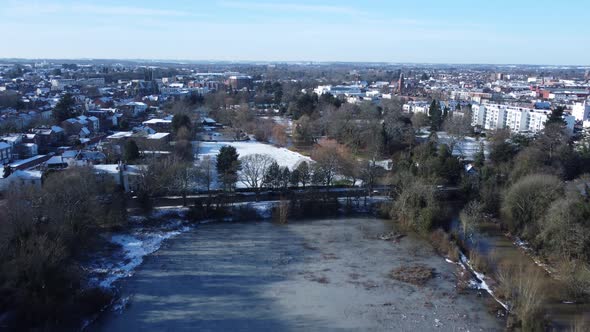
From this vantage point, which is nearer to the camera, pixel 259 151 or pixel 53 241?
pixel 53 241

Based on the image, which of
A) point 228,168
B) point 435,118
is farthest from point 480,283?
point 435,118

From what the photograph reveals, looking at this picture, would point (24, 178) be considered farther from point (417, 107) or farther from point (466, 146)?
point (417, 107)

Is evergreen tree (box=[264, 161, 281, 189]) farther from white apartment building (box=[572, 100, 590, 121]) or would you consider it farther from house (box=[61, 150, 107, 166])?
white apartment building (box=[572, 100, 590, 121])

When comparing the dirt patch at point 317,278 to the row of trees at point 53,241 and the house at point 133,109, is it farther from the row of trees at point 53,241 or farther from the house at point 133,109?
the house at point 133,109

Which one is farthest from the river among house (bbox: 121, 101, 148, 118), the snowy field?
house (bbox: 121, 101, 148, 118)

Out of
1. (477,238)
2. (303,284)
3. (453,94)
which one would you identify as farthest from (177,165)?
(453,94)

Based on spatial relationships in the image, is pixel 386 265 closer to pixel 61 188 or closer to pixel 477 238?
pixel 477 238
